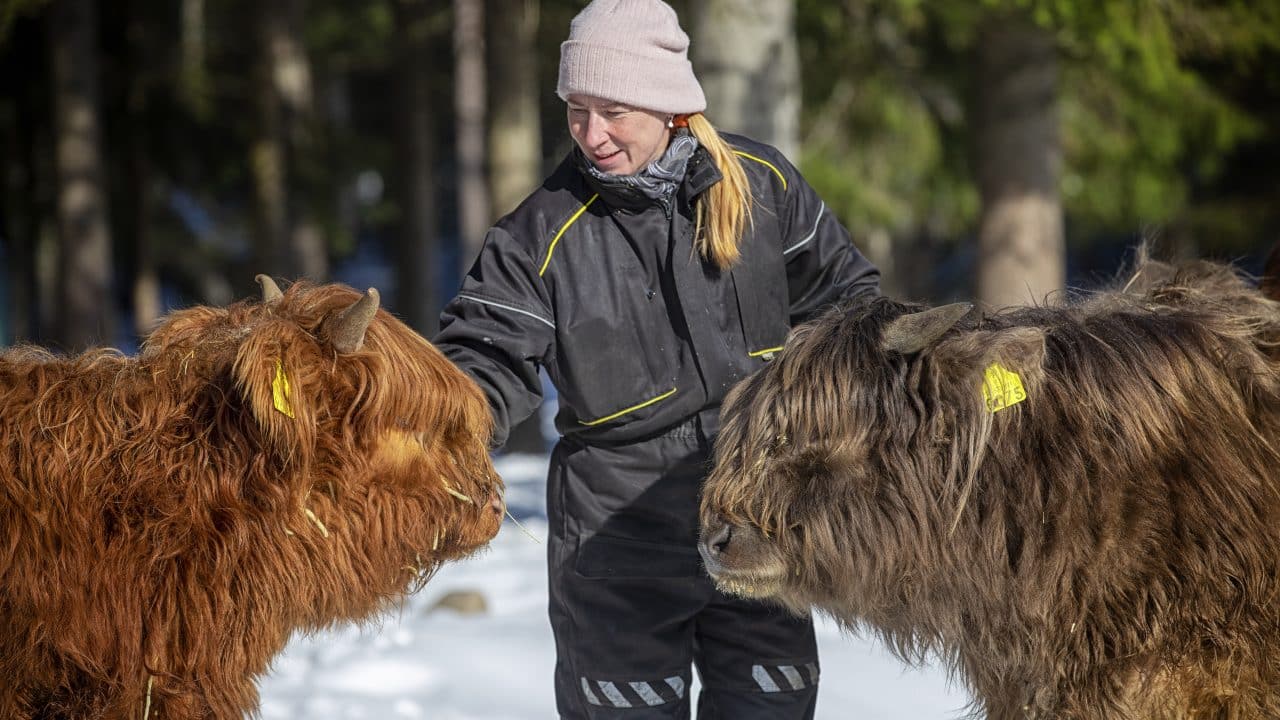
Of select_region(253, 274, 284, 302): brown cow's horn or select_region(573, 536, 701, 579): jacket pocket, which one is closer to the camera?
select_region(253, 274, 284, 302): brown cow's horn

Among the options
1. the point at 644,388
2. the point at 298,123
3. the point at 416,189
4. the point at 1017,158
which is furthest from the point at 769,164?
the point at 416,189

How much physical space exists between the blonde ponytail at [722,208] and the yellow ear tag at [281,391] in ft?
3.80

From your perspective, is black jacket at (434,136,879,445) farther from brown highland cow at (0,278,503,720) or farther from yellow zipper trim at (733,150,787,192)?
brown highland cow at (0,278,503,720)

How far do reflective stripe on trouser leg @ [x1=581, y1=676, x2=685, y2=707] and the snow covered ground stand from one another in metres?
1.43

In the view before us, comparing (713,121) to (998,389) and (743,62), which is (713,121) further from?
(998,389)

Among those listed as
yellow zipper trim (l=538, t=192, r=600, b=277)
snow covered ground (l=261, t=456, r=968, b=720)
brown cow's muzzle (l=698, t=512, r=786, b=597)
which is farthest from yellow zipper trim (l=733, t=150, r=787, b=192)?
snow covered ground (l=261, t=456, r=968, b=720)

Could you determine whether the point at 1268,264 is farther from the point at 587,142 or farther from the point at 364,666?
the point at 364,666

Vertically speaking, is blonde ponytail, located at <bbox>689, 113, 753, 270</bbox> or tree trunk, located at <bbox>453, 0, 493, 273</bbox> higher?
blonde ponytail, located at <bbox>689, 113, 753, 270</bbox>

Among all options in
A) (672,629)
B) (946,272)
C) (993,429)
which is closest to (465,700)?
(672,629)

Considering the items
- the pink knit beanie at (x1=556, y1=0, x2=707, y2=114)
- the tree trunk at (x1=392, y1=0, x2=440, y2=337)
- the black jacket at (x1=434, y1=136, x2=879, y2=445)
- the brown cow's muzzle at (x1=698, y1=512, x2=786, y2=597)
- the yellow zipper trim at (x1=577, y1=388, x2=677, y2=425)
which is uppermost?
the pink knit beanie at (x1=556, y1=0, x2=707, y2=114)

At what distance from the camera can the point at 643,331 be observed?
333cm

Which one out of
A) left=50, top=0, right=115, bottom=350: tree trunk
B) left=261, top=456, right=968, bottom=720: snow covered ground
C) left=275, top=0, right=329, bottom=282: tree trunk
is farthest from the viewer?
left=275, top=0, right=329, bottom=282: tree trunk

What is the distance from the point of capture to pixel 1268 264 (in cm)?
441

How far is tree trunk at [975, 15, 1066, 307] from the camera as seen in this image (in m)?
10.4
